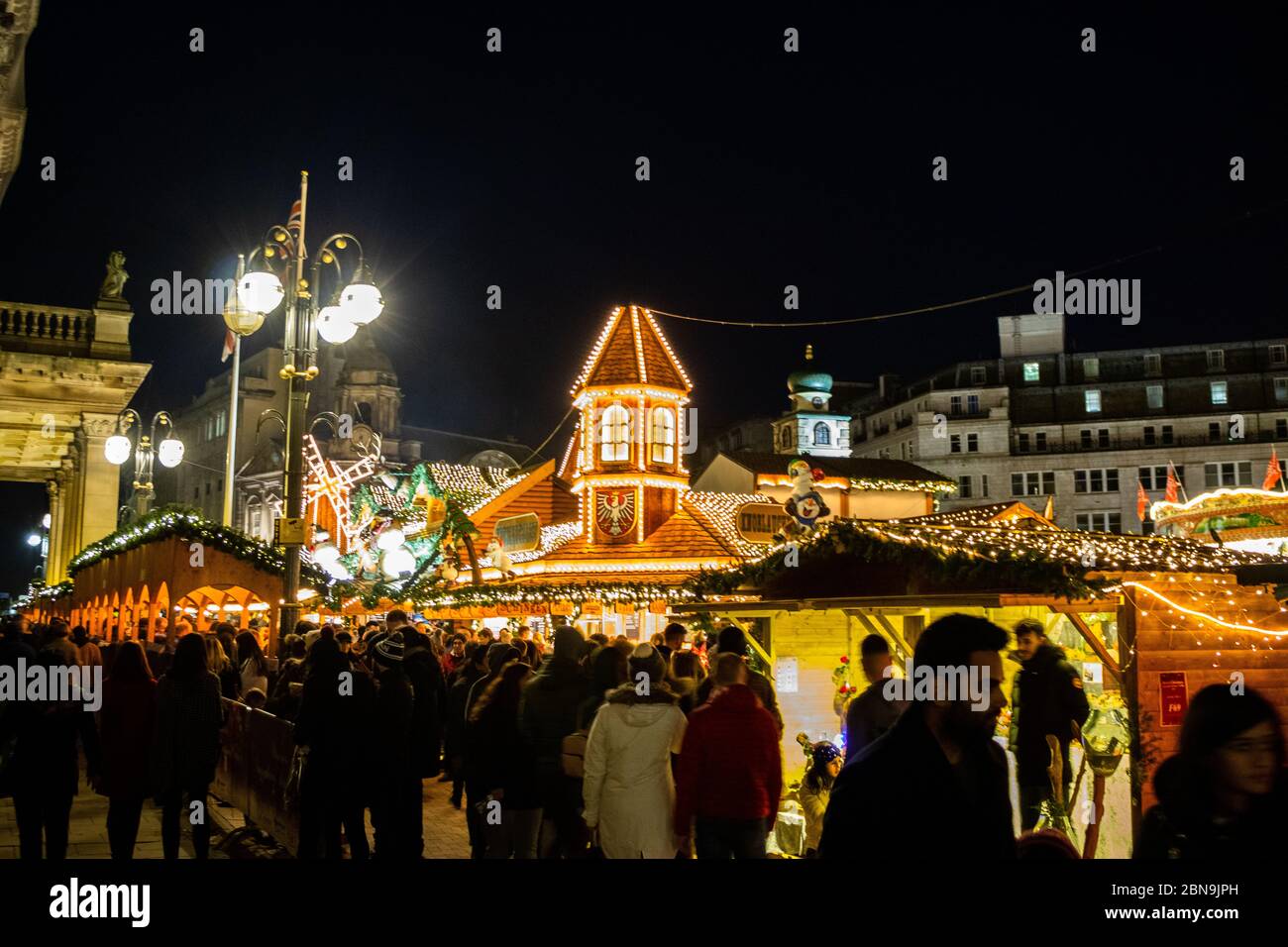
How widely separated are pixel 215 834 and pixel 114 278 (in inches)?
751

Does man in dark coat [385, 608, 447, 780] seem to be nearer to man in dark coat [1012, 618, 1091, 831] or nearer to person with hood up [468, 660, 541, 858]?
person with hood up [468, 660, 541, 858]

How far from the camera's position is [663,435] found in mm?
29891

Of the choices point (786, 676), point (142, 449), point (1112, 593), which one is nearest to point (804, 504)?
point (786, 676)

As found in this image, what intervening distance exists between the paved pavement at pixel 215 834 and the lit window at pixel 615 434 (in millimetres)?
16005

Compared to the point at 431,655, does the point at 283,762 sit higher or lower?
lower

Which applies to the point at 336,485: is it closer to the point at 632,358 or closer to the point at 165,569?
the point at 632,358

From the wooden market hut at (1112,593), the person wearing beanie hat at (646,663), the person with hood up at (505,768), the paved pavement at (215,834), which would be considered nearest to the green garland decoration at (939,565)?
the wooden market hut at (1112,593)

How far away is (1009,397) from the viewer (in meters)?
78.3

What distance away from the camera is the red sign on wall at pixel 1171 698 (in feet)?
30.5

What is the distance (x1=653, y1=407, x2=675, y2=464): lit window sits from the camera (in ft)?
97.5
